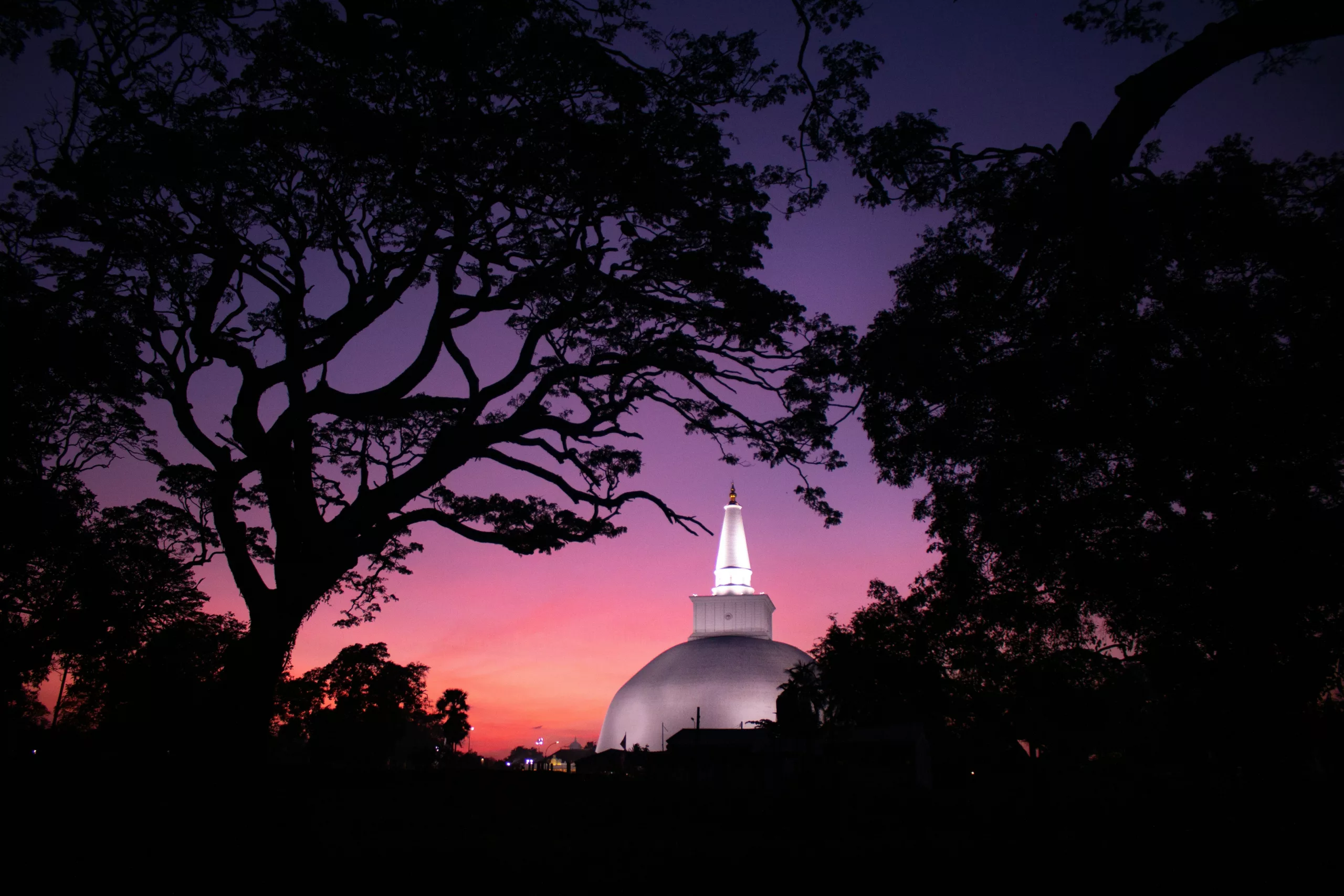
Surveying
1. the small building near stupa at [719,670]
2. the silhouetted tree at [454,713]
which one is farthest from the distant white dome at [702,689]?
the silhouetted tree at [454,713]

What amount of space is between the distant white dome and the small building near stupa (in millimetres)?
78

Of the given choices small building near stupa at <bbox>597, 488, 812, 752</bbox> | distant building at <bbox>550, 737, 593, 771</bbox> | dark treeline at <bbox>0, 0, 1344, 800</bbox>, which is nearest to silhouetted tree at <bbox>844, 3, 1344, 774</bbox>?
dark treeline at <bbox>0, 0, 1344, 800</bbox>

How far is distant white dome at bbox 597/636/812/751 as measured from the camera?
72.2 meters

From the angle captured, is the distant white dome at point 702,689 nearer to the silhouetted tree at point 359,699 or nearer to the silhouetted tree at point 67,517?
the silhouetted tree at point 359,699

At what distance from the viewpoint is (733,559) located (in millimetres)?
82938

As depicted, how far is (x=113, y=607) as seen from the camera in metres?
21.4

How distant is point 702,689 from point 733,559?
1497 centimetres

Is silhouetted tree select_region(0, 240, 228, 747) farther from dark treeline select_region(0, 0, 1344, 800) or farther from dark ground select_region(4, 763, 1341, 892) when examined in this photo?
dark ground select_region(4, 763, 1341, 892)

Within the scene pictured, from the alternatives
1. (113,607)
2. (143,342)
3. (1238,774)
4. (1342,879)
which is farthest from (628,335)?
(1238,774)

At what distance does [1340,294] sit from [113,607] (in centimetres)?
2750

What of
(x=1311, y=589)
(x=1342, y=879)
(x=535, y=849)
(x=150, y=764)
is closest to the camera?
(x=1342, y=879)

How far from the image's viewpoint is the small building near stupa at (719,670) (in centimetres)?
7250

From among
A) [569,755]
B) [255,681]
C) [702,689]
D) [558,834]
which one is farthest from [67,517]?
[569,755]

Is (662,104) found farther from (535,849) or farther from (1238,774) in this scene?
(1238,774)
